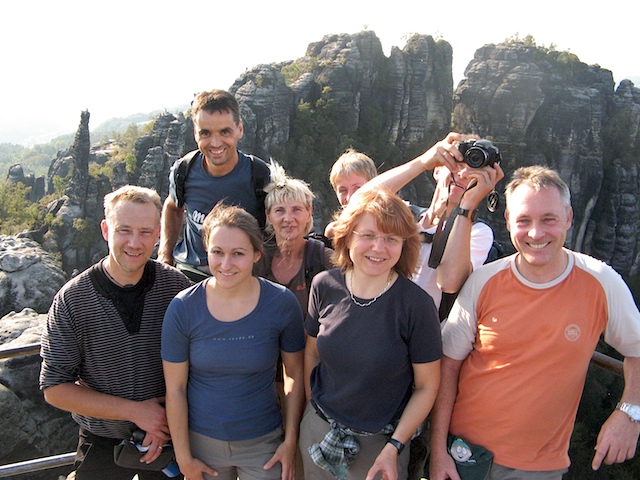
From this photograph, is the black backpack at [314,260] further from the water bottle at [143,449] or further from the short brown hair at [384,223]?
the water bottle at [143,449]

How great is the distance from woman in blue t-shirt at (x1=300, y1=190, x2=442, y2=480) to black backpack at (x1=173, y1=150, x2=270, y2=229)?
1.45 meters

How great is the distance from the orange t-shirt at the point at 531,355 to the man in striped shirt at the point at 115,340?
1634mm

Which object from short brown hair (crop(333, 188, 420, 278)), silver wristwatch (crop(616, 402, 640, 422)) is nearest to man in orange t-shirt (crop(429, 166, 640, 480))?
silver wristwatch (crop(616, 402, 640, 422))

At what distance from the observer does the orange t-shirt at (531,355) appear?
2.28m

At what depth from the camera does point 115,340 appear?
2564 millimetres

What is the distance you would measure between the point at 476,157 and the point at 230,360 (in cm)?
166

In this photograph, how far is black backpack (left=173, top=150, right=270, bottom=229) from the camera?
3.77 meters

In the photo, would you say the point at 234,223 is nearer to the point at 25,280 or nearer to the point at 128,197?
the point at 128,197

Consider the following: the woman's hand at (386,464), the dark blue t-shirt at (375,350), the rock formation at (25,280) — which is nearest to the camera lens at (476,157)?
the dark blue t-shirt at (375,350)

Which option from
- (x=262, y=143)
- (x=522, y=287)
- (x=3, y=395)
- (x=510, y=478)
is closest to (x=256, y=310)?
(x=522, y=287)

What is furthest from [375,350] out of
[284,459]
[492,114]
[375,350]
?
[492,114]

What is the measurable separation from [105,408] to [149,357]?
326 mm

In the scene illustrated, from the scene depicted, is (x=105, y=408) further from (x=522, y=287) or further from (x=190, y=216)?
(x=522, y=287)

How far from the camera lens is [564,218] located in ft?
7.68
